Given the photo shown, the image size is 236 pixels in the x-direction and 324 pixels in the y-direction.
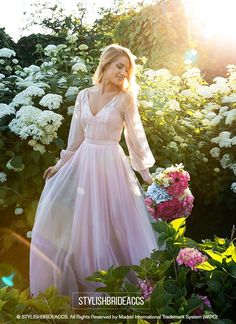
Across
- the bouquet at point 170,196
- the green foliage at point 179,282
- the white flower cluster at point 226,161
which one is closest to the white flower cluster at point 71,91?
the white flower cluster at point 226,161

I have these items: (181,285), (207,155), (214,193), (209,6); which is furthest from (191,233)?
(209,6)

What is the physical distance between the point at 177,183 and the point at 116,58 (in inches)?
51.8

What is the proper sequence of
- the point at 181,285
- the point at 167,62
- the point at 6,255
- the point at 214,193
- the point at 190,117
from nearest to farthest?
the point at 181,285, the point at 6,255, the point at 214,193, the point at 190,117, the point at 167,62

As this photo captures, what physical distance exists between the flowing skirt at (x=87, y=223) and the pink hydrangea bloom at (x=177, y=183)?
1.00m

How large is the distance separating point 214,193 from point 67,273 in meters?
2.36

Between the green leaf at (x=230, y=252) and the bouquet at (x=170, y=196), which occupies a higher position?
the bouquet at (x=170, y=196)

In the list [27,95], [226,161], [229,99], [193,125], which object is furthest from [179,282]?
[229,99]

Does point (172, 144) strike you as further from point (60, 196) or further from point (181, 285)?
point (181, 285)

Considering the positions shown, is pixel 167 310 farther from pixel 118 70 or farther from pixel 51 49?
pixel 51 49

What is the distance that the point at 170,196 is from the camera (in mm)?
2271

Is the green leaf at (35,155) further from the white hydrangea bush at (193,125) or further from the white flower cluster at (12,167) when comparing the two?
the white hydrangea bush at (193,125)

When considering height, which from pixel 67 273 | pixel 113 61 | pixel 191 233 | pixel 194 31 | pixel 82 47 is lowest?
pixel 67 273

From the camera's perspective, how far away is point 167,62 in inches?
391

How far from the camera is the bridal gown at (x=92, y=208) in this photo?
3154 mm
